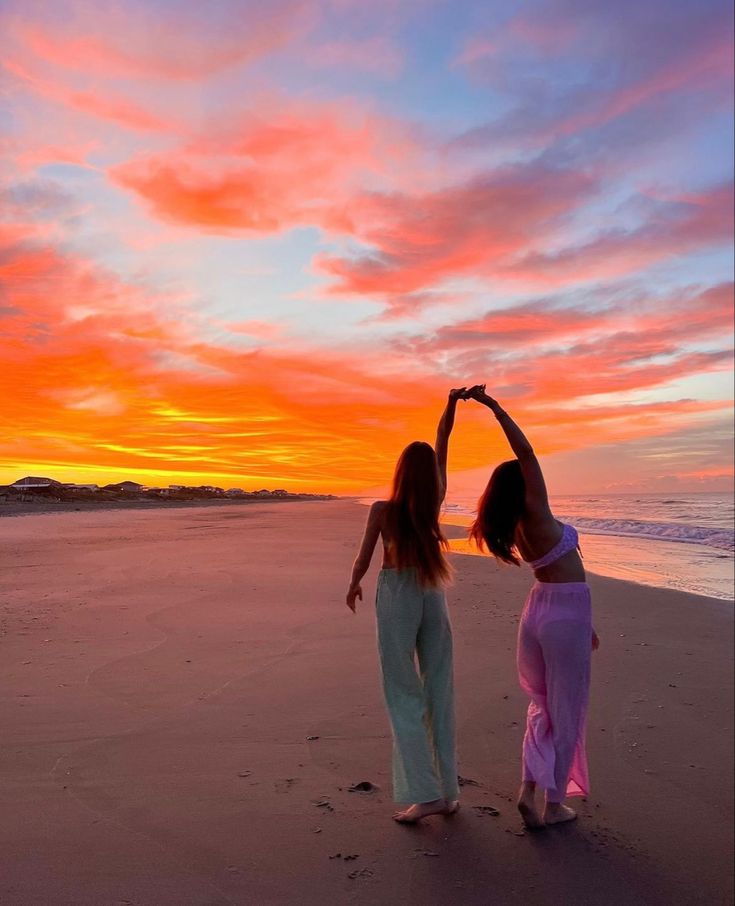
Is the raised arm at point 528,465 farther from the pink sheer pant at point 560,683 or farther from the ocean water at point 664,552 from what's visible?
the ocean water at point 664,552

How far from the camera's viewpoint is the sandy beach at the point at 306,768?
10.7 ft

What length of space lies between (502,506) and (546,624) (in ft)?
2.29

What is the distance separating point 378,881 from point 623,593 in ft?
28.5

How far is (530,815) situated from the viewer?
3789 mm

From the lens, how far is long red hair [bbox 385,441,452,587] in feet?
12.3

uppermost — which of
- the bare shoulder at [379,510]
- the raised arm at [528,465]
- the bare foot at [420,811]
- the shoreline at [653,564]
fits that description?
the raised arm at [528,465]

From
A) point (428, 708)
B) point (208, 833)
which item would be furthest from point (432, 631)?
point (208, 833)

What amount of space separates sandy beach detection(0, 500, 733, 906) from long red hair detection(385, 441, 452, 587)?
140 centimetres

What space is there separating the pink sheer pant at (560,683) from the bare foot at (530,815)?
125 mm

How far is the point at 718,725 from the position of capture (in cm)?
550

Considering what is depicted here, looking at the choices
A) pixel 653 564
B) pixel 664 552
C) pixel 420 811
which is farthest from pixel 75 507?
pixel 420 811

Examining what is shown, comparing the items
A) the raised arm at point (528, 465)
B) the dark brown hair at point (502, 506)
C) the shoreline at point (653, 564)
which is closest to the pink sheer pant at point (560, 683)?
the dark brown hair at point (502, 506)

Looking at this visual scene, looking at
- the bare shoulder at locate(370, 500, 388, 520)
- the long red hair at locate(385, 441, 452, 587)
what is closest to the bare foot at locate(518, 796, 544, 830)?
the long red hair at locate(385, 441, 452, 587)

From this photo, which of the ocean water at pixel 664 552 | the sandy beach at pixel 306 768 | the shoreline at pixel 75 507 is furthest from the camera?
the shoreline at pixel 75 507
